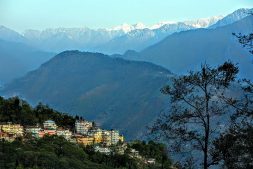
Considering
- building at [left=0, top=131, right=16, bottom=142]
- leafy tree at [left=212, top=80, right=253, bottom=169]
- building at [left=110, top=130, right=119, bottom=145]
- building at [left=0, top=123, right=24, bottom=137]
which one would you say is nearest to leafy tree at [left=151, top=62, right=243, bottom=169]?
leafy tree at [left=212, top=80, right=253, bottom=169]

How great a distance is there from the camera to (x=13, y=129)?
290 feet

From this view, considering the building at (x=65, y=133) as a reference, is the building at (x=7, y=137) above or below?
below

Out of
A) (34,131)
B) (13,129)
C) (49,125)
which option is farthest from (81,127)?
(13,129)

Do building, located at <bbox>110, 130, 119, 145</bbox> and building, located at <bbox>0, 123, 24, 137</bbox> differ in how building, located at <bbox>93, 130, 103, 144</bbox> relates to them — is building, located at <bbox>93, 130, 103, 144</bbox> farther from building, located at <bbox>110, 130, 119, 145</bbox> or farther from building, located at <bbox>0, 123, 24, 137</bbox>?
building, located at <bbox>0, 123, 24, 137</bbox>

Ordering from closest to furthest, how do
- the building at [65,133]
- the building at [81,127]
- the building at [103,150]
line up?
1. the building at [103,150]
2. the building at [65,133]
3. the building at [81,127]

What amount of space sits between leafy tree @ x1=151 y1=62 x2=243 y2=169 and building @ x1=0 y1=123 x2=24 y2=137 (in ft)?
222

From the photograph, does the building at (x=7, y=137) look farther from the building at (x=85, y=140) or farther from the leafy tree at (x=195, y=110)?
the leafy tree at (x=195, y=110)

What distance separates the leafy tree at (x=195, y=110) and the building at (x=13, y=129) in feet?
222

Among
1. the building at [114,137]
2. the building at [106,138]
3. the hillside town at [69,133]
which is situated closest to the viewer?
the hillside town at [69,133]

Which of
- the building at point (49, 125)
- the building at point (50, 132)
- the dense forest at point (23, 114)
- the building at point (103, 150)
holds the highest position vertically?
the dense forest at point (23, 114)

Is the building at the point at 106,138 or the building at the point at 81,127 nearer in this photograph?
the building at the point at 106,138

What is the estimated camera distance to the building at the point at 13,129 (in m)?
86.2

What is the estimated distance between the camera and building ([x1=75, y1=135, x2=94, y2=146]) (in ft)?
323

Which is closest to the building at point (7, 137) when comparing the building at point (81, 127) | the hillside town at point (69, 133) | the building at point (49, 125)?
the hillside town at point (69, 133)
